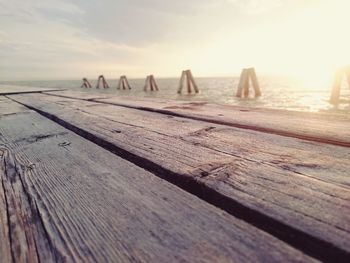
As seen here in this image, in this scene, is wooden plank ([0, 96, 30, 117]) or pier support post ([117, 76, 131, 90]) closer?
wooden plank ([0, 96, 30, 117])

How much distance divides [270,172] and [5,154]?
1071 millimetres

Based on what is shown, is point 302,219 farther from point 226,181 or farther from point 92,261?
point 92,261

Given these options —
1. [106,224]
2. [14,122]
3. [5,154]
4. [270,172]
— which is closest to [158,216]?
[106,224]

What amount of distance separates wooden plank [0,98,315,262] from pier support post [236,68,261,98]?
64.5 feet

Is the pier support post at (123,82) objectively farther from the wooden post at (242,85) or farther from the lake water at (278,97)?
the wooden post at (242,85)

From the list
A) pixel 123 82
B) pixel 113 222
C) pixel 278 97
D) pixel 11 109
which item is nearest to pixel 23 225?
pixel 113 222

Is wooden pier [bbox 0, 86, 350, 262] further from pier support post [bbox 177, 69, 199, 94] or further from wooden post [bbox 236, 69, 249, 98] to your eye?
pier support post [bbox 177, 69, 199, 94]

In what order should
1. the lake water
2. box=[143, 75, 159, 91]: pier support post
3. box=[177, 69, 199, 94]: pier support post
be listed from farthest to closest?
box=[143, 75, 159, 91]: pier support post < box=[177, 69, 199, 94]: pier support post < the lake water

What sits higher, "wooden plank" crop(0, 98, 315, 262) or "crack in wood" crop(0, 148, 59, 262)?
"wooden plank" crop(0, 98, 315, 262)

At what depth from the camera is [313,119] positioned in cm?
149

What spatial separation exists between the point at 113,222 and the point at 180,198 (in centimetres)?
17

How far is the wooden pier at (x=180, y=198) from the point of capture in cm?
46

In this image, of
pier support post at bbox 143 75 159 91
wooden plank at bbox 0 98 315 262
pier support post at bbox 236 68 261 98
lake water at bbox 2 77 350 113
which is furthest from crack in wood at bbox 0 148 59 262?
pier support post at bbox 143 75 159 91

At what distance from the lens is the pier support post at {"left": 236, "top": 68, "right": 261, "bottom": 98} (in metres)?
19.8
